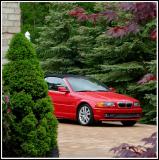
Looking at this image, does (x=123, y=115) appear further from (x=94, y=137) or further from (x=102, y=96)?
(x=94, y=137)

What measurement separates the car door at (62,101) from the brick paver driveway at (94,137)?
0.34 m

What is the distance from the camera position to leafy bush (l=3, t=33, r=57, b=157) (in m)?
8.34

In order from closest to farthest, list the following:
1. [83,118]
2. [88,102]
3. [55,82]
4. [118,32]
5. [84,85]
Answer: [118,32], [88,102], [83,118], [84,85], [55,82]

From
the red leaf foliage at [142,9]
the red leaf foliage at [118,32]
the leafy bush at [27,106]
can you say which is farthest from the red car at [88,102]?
the red leaf foliage at [142,9]

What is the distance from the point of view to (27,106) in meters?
8.46

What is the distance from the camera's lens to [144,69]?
1989 centimetres

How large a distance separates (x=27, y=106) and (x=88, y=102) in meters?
7.71

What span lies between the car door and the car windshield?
0.28 m

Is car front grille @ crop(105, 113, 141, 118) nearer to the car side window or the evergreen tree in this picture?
the evergreen tree

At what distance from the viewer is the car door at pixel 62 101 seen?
16.6 meters

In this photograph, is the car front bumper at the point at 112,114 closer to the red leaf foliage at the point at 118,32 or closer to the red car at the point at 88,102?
the red car at the point at 88,102

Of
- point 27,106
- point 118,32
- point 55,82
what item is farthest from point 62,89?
point 118,32

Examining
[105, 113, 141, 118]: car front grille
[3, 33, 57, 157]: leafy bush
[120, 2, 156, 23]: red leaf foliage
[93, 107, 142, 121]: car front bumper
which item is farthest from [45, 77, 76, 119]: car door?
[120, 2, 156, 23]: red leaf foliage

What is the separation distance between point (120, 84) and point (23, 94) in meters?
12.9
